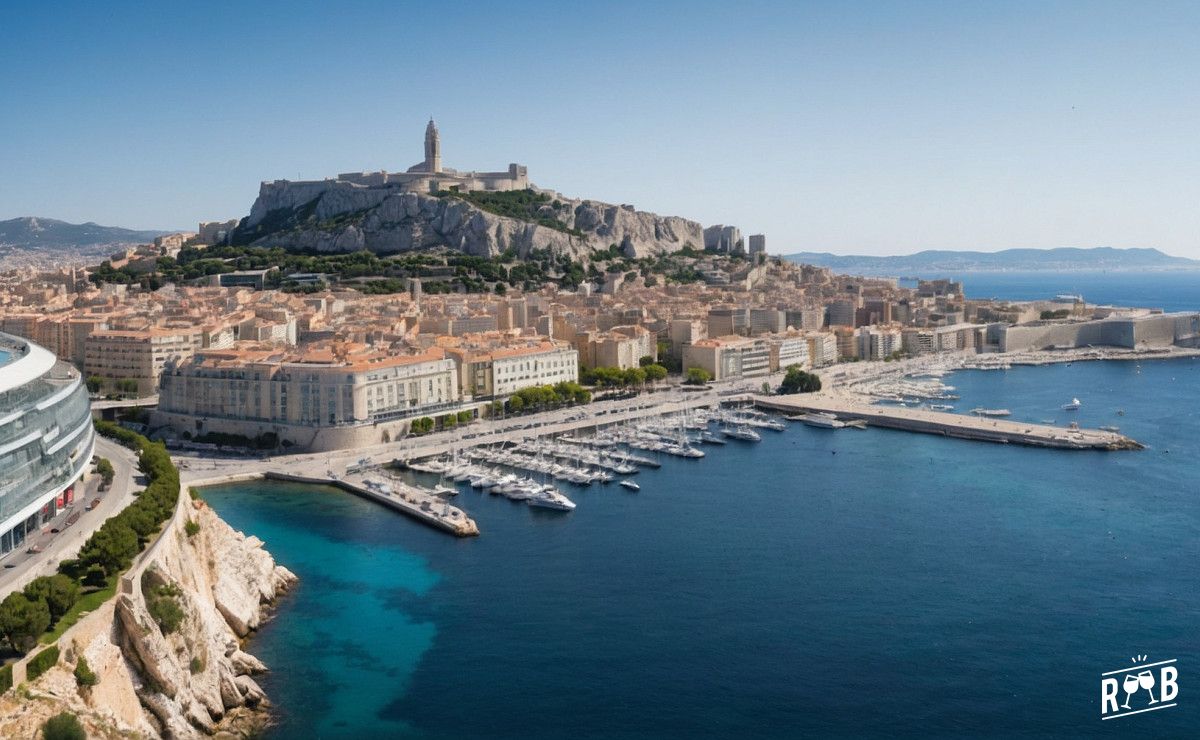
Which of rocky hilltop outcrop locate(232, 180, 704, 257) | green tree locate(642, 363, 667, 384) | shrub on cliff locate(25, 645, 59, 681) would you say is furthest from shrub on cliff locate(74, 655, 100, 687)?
rocky hilltop outcrop locate(232, 180, 704, 257)

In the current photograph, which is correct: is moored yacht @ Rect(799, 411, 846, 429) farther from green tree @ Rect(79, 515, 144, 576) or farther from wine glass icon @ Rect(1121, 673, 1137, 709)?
green tree @ Rect(79, 515, 144, 576)

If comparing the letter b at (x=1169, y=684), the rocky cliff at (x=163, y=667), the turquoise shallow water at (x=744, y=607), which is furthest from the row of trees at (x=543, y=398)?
the letter b at (x=1169, y=684)

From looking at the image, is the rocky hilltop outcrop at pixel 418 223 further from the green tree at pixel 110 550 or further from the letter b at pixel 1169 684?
the letter b at pixel 1169 684

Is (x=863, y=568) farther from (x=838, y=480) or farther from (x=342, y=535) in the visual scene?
(x=342, y=535)

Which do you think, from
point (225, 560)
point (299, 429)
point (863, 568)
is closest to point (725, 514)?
point (863, 568)

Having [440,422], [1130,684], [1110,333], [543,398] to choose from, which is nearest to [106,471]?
[440,422]

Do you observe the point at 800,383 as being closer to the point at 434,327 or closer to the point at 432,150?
the point at 434,327
